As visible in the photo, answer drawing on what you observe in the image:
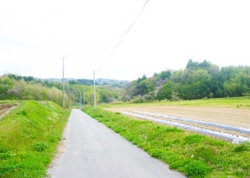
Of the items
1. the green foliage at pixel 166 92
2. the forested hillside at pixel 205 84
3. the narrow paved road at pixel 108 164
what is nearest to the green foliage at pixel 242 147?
the narrow paved road at pixel 108 164

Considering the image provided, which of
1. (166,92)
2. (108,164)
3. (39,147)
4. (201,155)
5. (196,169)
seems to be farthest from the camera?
(166,92)

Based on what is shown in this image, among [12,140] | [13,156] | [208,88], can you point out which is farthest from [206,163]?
[208,88]

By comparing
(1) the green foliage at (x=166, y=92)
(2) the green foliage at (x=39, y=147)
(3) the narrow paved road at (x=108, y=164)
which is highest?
(1) the green foliage at (x=166, y=92)

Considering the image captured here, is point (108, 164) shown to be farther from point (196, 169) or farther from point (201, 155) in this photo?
point (201, 155)

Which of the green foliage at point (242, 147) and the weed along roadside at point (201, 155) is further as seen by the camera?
the green foliage at point (242, 147)

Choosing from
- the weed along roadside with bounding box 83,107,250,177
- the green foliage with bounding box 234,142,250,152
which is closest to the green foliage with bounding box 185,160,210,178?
the weed along roadside with bounding box 83,107,250,177

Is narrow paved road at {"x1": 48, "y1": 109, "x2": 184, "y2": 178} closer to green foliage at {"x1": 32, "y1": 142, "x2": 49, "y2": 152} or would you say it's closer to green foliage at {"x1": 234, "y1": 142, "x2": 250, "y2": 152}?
green foliage at {"x1": 32, "y1": 142, "x2": 49, "y2": 152}

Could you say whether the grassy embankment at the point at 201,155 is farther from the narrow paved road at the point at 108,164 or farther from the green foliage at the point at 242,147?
the narrow paved road at the point at 108,164

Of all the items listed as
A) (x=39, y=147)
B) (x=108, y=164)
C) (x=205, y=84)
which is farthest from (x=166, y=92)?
(x=108, y=164)

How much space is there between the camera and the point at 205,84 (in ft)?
317

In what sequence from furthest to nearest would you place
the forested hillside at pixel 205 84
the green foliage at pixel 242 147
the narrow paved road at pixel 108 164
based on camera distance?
1. the forested hillside at pixel 205 84
2. the green foliage at pixel 242 147
3. the narrow paved road at pixel 108 164

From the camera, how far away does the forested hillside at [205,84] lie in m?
85.8

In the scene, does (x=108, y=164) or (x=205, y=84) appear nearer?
(x=108, y=164)

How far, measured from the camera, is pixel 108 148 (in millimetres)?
11531
